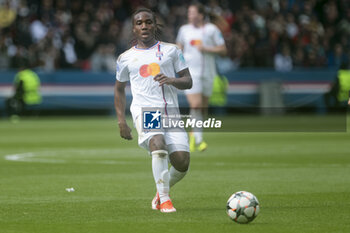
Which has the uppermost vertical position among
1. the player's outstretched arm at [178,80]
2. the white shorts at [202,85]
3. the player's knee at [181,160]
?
the player's outstretched arm at [178,80]

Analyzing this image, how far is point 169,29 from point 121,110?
19944mm

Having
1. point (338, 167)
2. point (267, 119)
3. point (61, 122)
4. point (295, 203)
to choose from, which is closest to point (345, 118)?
point (267, 119)

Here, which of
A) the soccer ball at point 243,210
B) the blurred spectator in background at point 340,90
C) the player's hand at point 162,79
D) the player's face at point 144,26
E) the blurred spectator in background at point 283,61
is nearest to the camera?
the soccer ball at point 243,210

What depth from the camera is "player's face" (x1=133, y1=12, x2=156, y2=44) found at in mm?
8336

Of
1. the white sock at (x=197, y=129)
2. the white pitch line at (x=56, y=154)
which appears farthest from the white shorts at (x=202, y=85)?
the white pitch line at (x=56, y=154)

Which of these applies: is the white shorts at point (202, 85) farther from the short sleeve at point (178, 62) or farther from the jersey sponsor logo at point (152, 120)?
the jersey sponsor logo at point (152, 120)

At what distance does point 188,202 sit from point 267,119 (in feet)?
56.5

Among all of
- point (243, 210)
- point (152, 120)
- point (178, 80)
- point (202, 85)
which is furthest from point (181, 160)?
point (202, 85)

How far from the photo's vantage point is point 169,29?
2822 centimetres

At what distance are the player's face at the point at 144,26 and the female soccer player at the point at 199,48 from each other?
298 inches

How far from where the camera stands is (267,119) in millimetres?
25766

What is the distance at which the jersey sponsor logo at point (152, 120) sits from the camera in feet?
26.9

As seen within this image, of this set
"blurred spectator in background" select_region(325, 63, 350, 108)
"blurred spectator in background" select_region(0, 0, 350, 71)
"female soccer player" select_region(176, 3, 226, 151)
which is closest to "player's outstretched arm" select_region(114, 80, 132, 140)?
"female soccer player" select_region(176, 3, 226, 151)

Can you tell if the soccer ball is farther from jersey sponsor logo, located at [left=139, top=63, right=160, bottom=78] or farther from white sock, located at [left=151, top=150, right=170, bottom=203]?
jersey sponsor logo, located at [left=139, top=63, right=160, bottom=78]
